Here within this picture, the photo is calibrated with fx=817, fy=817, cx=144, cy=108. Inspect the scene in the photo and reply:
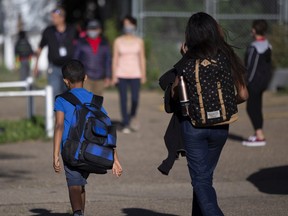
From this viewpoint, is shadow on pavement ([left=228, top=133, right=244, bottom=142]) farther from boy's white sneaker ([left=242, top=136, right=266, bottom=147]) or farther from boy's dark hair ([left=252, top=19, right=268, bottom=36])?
boy's dark hair ([left=252, top=19, right=268, bottom=36])

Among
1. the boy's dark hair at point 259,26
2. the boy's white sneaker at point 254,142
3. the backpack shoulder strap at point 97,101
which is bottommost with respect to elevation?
the boy's white sneaker at point 254,142

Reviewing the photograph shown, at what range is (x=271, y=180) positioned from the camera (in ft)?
30.4

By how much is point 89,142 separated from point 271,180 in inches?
141

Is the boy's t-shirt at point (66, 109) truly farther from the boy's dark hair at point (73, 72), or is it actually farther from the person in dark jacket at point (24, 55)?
the person in dark jacket at point (24, 55)

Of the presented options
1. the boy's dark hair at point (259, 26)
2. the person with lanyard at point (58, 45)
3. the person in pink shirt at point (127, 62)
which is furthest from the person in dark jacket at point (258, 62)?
the person with lanyard at point (58, 45)

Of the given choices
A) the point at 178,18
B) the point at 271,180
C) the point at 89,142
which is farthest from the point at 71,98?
the point at 178,18

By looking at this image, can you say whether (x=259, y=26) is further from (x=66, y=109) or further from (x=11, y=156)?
(x=66, y=109)

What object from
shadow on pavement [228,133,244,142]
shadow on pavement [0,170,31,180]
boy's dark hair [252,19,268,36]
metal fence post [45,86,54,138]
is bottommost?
shadow on pavement [228,133,244,142]

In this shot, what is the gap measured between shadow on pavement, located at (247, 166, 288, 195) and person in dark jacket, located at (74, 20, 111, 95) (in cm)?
393

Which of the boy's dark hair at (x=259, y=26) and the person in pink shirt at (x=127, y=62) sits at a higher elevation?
the boy's dark hair at (x=259, y=26)

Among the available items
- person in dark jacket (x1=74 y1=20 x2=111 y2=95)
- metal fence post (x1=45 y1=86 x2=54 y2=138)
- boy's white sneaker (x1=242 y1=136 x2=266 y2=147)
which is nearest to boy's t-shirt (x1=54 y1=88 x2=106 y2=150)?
boy's white sneaker (x1=242 y1=136 x2=266 y2=147)

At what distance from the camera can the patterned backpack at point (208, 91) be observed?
593 centimetres

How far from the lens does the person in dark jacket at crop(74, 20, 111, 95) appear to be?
41.9 ft

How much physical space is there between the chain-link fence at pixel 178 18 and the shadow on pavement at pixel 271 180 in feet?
35.9
